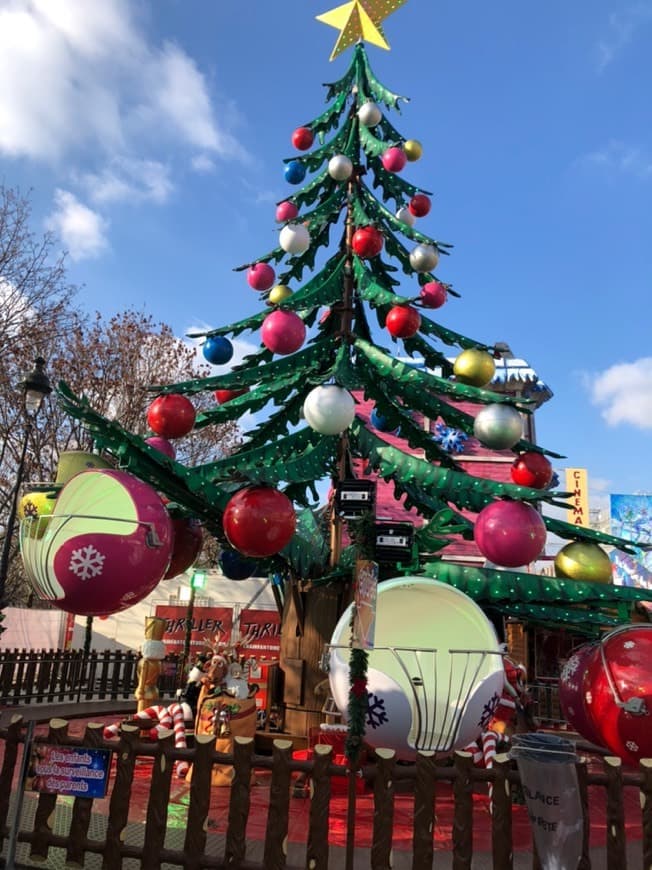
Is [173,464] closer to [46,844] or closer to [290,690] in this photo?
[46,844]

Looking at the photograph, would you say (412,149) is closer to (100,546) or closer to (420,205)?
(420,205)

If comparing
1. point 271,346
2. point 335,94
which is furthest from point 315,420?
point 335,94

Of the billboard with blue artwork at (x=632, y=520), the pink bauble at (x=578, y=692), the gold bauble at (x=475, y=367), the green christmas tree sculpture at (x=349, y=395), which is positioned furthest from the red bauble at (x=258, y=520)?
the billboard with blue artwork at (x=632, y=520)

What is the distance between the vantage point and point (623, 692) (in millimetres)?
6168

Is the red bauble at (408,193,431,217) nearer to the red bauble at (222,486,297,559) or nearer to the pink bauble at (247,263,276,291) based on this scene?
the pink bauble at (247,263,276,291)

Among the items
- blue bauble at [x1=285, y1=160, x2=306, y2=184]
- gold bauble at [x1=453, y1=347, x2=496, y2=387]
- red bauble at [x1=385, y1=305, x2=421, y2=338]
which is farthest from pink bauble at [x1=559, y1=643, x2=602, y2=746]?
blue bauble at [x1=285, y1=160, x2=306, y2=184]

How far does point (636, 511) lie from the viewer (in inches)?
1342

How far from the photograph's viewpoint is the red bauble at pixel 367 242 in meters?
8.76

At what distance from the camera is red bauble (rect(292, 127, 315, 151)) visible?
10539 mm

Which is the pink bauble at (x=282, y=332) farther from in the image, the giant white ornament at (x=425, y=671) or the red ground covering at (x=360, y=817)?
the red ground covering at (x=360, y=817)

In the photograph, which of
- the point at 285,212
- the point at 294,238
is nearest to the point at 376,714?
the point at 294,238

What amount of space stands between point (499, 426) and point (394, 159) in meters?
5.25

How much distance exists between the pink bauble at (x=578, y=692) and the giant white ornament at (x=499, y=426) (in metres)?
2.38

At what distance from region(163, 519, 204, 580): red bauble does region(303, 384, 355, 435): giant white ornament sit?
2133mm
